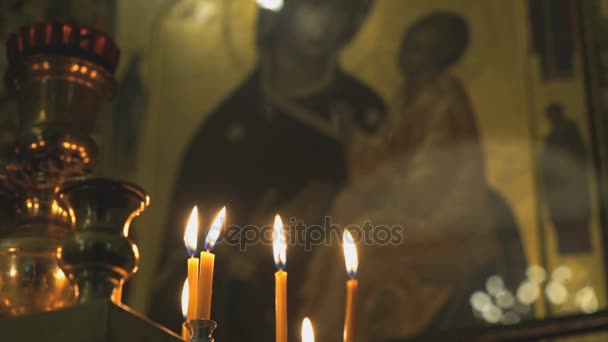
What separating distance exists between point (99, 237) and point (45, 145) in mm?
393

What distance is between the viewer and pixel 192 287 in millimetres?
1084

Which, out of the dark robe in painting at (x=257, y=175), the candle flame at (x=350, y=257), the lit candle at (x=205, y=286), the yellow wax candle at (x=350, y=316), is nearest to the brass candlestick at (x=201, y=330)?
the lit candle at (x=205, y=286)

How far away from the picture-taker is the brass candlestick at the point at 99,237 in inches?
34.9

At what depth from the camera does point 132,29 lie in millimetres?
5664

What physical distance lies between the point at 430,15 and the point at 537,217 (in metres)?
1.27

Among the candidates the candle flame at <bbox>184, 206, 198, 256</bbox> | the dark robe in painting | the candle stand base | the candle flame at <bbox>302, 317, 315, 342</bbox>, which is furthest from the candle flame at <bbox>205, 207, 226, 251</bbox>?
the dark robe in painting

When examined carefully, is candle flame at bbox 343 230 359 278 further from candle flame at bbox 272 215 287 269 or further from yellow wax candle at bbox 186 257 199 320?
yellow wax candle at bbox 186 257 199 320

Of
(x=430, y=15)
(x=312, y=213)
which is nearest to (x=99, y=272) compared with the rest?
(x=312, y=213)

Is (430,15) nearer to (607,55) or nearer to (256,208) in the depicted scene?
(607,55)

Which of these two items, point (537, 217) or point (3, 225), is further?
point (537, 217)

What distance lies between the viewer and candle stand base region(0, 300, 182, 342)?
2.54 feet

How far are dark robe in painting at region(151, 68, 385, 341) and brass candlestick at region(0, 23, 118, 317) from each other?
10.5 feet

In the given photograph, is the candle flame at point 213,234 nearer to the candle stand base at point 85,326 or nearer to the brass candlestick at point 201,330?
the brass candlestick at point 201,330

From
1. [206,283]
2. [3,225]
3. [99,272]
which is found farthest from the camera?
[3,225]
